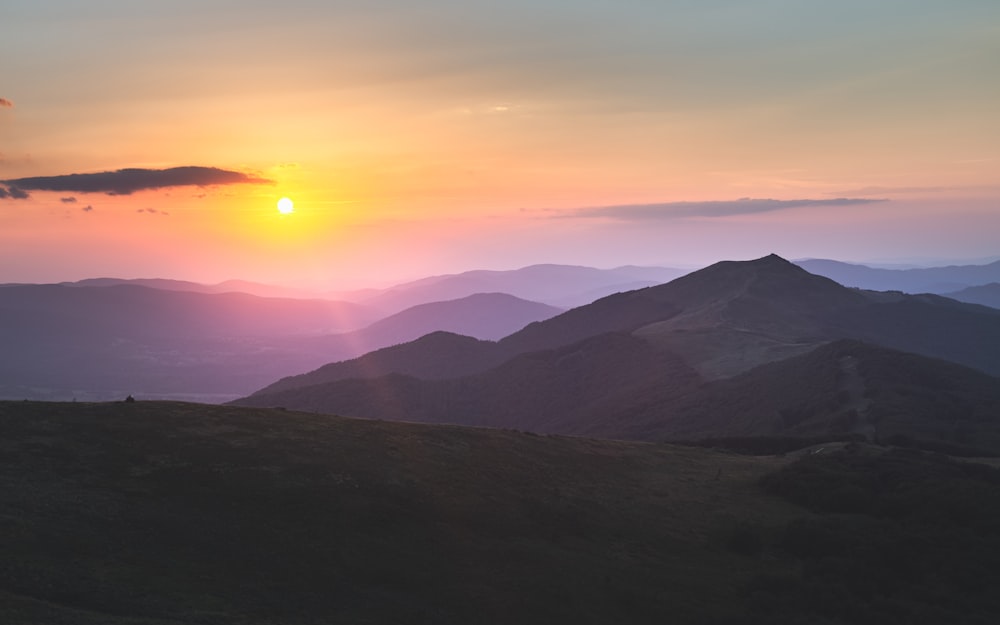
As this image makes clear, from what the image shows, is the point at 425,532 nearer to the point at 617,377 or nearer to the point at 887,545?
the point at 887,545

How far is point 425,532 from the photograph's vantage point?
3556 centimetres

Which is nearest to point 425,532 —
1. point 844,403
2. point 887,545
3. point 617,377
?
point 887,545

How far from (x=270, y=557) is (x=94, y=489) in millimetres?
9468

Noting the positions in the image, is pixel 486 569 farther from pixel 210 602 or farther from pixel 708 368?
pixel 708 368

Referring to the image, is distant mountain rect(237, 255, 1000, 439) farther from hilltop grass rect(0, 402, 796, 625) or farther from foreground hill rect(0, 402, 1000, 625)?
→ hilltop grass rect(0, 402, 796, 625)

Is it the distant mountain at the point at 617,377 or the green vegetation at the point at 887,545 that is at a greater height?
the green vegetation at the point at 887,545

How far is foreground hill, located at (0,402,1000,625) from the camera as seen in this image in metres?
27.1

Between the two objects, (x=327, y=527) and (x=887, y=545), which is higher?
(x=327, y=527)

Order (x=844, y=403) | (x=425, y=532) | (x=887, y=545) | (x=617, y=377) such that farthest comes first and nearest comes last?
(x=617, y=377) < (x=844, y=403) < (x=887, y=545) < (x=425, y=532)

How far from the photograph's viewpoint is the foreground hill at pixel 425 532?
88.9ft

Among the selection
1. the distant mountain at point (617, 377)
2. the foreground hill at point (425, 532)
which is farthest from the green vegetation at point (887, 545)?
the distant mountain at point (617, 377)

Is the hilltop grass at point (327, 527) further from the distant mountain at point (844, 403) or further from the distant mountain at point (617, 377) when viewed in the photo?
the distant mountain at point (617, 377)

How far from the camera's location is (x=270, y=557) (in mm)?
29922

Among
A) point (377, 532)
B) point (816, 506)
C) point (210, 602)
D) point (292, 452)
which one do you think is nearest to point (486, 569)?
point (377, 532)
